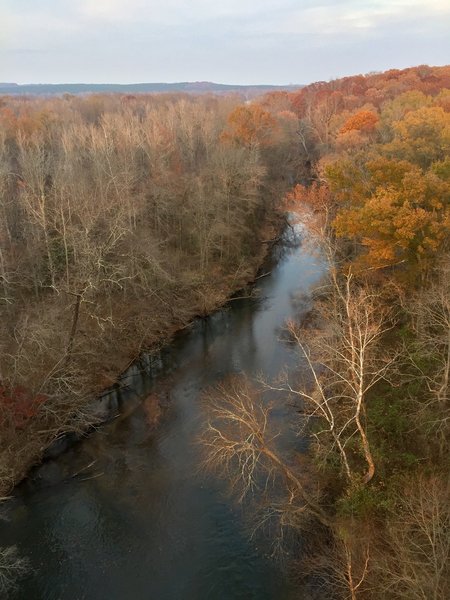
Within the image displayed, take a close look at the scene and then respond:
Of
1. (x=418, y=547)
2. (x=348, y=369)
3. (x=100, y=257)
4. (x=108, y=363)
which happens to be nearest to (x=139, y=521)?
(x=348, y=369)

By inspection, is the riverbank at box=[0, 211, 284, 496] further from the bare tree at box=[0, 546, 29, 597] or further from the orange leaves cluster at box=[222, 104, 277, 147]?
the orange leaves cluster at box=[222, 104, 277, 147]

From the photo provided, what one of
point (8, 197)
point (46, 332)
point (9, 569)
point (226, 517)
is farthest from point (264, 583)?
point (8, 197)

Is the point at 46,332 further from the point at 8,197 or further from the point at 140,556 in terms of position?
the point at 8,197

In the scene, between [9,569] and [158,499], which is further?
[158,499]

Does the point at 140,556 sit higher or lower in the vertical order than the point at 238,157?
lower

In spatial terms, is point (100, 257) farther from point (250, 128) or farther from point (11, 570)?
point (250, 128)

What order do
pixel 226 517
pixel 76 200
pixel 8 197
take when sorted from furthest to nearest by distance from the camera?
pixel 8 197
pixel 76 200
pixel 226 517

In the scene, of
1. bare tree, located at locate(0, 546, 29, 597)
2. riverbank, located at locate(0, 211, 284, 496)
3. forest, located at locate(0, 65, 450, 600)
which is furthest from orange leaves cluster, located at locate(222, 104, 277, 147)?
bare tree, located at locate(0, 546, 29, 597)
